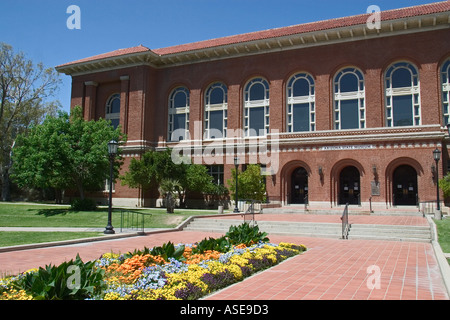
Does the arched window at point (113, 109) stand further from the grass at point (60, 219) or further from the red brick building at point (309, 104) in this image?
the grass at point (60, 219)

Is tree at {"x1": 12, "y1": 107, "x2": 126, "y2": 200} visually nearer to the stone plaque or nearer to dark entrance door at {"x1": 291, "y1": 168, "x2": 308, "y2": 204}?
dark entrance door at {"x1": 291, "y1": 168, "x2": 308, "y2": 204}

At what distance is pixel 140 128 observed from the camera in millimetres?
37250

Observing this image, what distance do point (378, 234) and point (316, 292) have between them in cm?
1043

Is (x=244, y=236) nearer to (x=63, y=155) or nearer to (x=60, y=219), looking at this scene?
(x=60, y=219)

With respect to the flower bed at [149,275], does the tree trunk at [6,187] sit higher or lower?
higher

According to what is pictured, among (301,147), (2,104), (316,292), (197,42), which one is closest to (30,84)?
(2,104)

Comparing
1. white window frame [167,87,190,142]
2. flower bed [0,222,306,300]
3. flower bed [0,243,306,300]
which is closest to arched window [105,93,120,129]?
white window frame [167,87,190,142]

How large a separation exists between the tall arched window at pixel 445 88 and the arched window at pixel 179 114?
21.8m

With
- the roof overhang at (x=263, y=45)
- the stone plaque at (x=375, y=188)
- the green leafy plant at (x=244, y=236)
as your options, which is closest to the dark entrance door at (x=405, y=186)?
the stone plaque at (x=375, y=188)

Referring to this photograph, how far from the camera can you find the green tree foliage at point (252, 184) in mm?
30906

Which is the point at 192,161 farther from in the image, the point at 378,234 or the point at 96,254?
the point at 96,254

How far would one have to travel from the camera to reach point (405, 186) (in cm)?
2942

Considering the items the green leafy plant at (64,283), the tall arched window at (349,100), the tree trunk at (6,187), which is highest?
the tall arched window at (349,100)

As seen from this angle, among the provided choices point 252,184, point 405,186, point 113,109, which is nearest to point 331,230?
point 252,184
